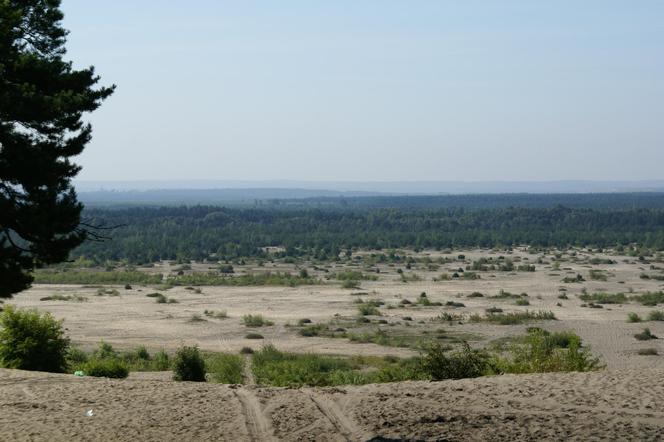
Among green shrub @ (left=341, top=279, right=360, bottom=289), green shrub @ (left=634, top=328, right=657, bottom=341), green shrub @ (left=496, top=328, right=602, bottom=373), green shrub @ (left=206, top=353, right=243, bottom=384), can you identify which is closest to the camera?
green shrub @ (left=496, top=328, right=602, bottom=373)

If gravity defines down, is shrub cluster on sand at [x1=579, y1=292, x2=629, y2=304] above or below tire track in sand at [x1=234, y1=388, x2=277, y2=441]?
below

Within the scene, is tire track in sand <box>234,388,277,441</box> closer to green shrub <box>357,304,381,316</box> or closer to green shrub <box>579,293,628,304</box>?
green shrub <box>357,304,381,316</box>

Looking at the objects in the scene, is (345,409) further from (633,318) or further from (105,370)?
(633,318)

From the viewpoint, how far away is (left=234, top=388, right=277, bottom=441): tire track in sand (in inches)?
628

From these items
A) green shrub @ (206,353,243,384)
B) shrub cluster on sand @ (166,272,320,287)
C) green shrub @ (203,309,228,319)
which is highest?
green shrub @ (206,353,243,384)

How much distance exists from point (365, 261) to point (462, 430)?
92.9 metres

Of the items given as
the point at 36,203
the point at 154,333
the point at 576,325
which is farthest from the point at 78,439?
the point at 576,325

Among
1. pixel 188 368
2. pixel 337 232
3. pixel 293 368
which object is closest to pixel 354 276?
pixel 293 368

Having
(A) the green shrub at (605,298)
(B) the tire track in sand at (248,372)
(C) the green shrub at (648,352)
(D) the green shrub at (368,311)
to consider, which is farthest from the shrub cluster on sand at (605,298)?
(B) the tire track in sand at (248,372)

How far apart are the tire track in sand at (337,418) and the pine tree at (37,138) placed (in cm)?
527

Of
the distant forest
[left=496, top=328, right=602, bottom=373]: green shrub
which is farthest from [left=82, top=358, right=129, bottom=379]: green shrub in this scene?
the distant forest

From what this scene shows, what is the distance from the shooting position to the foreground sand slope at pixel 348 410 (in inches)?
627

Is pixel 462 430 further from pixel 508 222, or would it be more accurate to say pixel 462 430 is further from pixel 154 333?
pixel 508 222

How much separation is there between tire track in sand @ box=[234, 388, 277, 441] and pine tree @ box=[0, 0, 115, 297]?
4278mm
